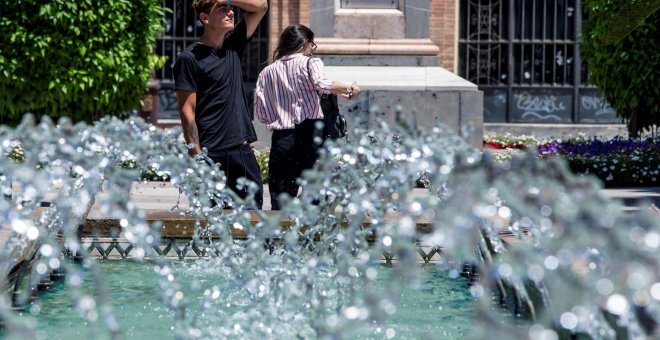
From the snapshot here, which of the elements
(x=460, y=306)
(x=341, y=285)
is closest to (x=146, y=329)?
(x=341, y=285)

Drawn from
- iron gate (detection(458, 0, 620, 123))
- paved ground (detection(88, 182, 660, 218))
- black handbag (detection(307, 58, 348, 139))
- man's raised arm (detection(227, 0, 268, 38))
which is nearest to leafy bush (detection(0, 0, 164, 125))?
paved ground (detection(88, 182, 660, 218))

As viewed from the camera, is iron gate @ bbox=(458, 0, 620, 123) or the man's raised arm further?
iron gate @ bbox=(458, 0, 620, 123)

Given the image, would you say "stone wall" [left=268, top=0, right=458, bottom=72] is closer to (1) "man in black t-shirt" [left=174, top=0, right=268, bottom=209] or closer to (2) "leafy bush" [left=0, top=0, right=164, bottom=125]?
(2) "leafy bush" [left=0, top=0, right=164, bottom=125]

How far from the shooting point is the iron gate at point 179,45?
2258 cm

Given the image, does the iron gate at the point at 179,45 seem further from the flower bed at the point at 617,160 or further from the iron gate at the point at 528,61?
the flower bed at the point at 617,160

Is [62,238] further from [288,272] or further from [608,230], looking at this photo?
[608,230]

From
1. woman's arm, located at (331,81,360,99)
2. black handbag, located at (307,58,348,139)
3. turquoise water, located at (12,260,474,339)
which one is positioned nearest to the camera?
turquoise water, located at (12,260,474,339)

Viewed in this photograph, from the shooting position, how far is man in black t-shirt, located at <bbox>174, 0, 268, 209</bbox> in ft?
23.4

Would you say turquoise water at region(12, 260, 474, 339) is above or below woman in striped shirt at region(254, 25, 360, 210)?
below

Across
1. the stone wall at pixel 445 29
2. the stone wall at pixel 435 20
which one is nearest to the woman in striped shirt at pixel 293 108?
the stone wall at pixel 435 20

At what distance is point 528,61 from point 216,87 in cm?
1776

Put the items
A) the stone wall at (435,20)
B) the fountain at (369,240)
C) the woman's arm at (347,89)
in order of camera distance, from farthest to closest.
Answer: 1. the stone wall at (435,20)
2. the woman's arm at (347,89)
3. the fountain at (369,240)

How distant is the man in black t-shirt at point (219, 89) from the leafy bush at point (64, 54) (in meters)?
10.1

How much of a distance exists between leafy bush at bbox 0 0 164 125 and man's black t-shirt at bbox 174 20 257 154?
33.0 ft
